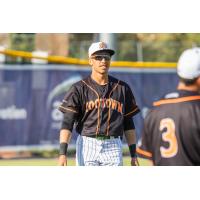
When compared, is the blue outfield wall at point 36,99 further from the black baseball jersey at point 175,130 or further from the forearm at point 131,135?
the black baseball jersey at point 175,130

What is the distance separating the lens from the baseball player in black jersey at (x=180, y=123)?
18.7 ft

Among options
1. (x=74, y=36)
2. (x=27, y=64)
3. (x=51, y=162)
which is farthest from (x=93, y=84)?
(x=74, y=36)

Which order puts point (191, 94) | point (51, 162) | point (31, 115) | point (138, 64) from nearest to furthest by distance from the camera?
point (191, 94) < point (51, 162) < point (31, 115) < point (138, 64)

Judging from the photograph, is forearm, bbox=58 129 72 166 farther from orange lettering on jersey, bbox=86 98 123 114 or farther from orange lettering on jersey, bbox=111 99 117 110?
orange lettering on jersey, bbox=111 99 117 110

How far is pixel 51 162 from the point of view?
48.3ft

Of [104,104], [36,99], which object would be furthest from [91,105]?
[36,99]

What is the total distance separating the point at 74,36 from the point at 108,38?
1218 centimetres

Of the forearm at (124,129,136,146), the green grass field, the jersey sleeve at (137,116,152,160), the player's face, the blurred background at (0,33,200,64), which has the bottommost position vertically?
the green grass field

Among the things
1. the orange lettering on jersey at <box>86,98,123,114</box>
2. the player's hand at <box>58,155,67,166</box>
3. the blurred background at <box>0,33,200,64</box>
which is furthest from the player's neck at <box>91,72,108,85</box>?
the blurred background at <box>0,33,200,64</box>

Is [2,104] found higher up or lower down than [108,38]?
lower down

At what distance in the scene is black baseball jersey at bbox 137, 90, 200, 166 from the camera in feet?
18.7

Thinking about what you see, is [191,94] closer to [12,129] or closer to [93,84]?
[93,84]

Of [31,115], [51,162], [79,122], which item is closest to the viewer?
[79,122]

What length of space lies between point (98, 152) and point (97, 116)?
42 centimetres
